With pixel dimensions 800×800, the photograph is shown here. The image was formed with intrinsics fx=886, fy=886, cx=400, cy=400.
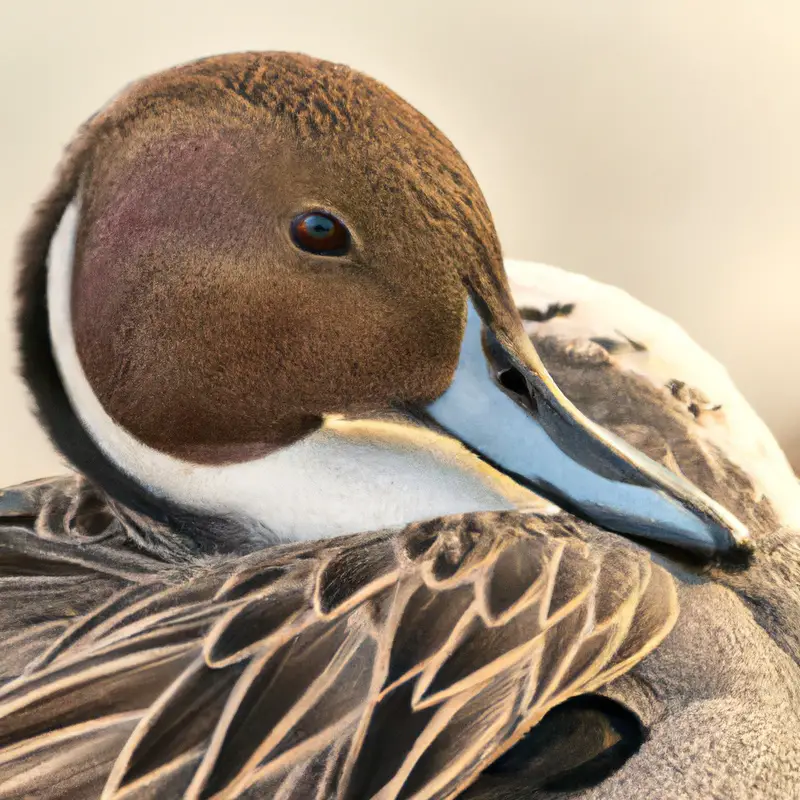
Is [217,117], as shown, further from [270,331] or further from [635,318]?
[635,318]

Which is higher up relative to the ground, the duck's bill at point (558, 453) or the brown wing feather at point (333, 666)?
the duck's bill at point (558, 453)

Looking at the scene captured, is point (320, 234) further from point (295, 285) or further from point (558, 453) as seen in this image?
point (558, 453)

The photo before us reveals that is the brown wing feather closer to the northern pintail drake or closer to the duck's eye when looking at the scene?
the northern pintail drake

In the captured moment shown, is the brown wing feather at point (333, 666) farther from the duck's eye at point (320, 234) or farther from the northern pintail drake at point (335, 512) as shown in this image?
the duck's eye at point (320, 234)

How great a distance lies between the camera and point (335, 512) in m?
0.47

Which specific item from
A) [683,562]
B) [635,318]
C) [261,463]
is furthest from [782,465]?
[261,463]

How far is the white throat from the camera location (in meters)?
0.43

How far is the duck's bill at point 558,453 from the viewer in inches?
15.1

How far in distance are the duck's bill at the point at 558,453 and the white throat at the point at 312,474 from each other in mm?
19

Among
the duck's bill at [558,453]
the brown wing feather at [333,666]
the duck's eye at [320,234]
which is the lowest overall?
the brown wing feather at [333,666]

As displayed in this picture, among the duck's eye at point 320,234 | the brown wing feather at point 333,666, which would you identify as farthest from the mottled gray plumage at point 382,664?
the duck's eye at point 320,234

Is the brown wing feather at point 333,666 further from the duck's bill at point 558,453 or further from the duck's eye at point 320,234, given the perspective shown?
the duck's eye at point 320,234

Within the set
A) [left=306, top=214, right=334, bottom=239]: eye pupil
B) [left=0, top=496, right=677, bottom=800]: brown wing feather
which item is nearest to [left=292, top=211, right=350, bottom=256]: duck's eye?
[left=306, top=214, right=334, bottom=239]: eye pupil

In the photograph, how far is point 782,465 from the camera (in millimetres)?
630
